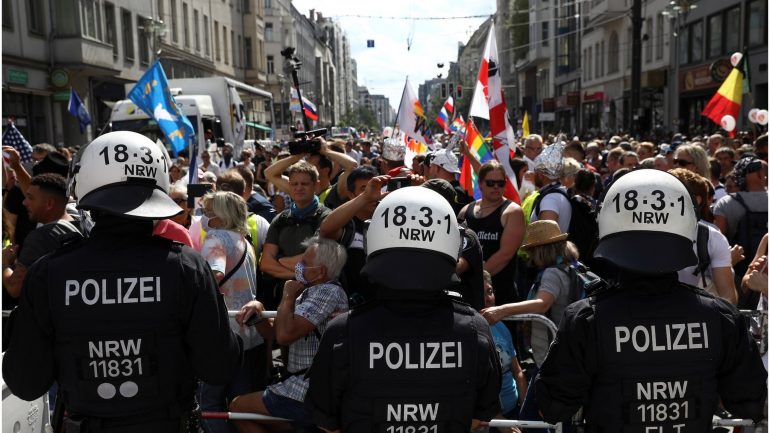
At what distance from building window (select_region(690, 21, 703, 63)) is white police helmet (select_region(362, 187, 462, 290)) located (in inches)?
1228

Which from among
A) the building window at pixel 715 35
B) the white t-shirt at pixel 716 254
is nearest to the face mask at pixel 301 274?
the white t-shirt at pixel 716 254

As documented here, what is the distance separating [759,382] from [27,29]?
24023 mm

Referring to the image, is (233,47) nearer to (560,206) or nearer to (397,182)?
(560,206)

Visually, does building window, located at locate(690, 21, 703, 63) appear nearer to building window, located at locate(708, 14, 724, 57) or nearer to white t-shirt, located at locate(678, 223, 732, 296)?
building window, located at locate(708, 14, 724, 57)

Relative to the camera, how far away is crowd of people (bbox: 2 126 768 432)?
12.9 feet

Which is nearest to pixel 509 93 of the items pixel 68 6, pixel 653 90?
pixel 653 90

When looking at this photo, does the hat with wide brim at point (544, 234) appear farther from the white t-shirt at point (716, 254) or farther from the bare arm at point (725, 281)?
the bare arm at point (725, 281)

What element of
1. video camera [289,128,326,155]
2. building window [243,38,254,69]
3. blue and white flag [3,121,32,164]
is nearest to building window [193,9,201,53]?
building window [243,38,254,69]

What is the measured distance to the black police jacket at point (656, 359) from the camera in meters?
2.71

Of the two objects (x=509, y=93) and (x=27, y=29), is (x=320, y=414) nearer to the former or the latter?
(x=27, y=29)

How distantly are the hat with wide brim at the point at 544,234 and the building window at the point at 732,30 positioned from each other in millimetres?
25305

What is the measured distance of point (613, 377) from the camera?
8.96 ft

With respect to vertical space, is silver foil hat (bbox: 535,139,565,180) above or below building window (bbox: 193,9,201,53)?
below

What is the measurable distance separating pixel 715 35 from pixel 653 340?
29891 millimetres
